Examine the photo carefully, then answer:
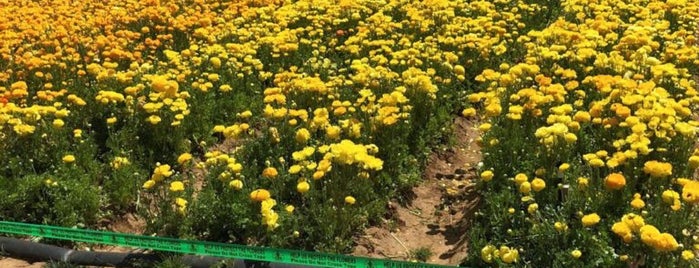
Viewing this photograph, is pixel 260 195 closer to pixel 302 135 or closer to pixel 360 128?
pixel 302 135

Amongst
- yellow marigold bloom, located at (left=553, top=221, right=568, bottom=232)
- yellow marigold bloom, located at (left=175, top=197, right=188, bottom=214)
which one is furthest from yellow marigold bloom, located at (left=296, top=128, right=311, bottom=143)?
yellow marigold bloom, located at (left=553, top=221, right=568, bottom=232)

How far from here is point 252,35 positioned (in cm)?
946

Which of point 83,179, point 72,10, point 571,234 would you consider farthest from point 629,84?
point 72,10

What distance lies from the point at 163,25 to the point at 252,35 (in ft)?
6.33

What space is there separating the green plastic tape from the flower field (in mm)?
395

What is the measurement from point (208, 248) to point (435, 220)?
2.20m

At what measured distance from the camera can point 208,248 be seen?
5.03m

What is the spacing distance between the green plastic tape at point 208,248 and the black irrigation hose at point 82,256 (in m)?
0.11

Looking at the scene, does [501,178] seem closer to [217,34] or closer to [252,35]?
[252,35]

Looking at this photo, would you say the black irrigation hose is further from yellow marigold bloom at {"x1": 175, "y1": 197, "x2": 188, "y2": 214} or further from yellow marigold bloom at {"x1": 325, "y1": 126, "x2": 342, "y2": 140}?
yellow marigold bloom at {"x1": 325, "y1": 126, "x2": 342, "y2": 140}

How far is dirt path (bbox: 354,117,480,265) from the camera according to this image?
5.72 m

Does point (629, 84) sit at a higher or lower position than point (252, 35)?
higher

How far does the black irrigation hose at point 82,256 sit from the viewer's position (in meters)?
5.36

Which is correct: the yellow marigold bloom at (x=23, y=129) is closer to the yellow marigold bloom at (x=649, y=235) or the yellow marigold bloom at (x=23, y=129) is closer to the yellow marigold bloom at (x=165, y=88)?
the yellow marigold bloom at (x=165, y=88)
